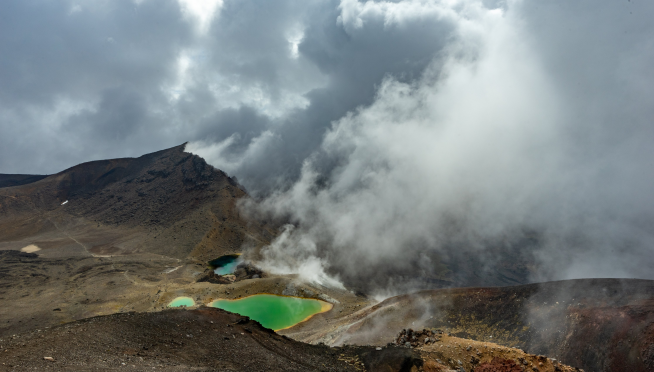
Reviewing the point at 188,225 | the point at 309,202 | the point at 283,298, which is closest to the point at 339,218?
the point at 309,202

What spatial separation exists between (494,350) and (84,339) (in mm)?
27817

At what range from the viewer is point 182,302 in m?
55.5

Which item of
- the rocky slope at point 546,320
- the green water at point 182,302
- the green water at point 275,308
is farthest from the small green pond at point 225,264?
the rocky slope at point 546,320

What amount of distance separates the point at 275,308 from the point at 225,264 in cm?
4336

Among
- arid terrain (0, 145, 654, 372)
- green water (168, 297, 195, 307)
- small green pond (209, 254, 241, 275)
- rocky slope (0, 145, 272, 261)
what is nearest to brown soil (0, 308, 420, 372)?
arid terrain (0, 145, 654, 372)

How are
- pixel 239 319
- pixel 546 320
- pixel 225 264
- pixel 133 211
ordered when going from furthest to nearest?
pixel 133 211, pixel 225 264, pixel 546 320, pixel 239 319

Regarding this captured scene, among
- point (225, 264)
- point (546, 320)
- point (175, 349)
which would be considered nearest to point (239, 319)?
point (175, 349)

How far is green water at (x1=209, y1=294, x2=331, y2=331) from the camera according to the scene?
5172 cm

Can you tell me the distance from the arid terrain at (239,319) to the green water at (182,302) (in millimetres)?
1633

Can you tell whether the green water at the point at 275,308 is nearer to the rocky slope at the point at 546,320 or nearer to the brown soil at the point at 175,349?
the rocky slope at the point at 546,320

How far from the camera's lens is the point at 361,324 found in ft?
133

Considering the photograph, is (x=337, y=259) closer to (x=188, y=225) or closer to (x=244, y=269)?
(x=244, y=269)

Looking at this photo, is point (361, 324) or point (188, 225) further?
point (188, 225)

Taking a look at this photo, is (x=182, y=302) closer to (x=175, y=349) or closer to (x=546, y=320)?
(x=175, y=349)
